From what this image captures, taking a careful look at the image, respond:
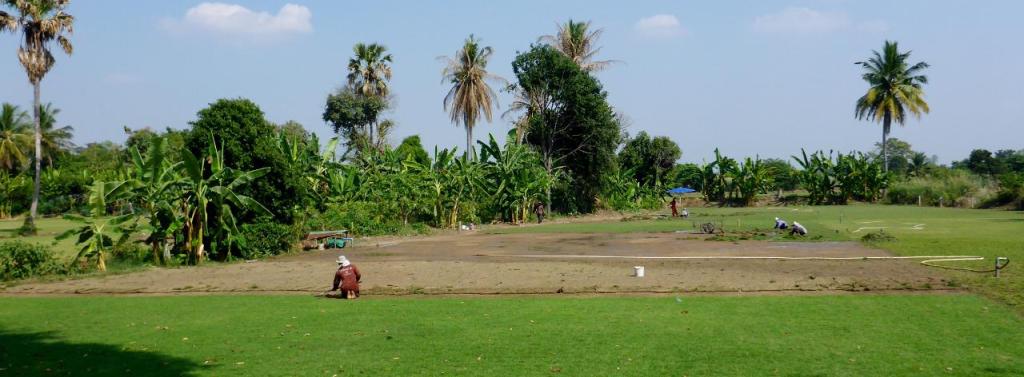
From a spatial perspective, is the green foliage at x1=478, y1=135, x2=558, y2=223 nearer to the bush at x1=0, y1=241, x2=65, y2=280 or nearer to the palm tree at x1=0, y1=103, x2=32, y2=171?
the bush at x1=0, y1=241, x2=65, y2=280

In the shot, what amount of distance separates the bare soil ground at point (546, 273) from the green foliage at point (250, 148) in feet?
6.29

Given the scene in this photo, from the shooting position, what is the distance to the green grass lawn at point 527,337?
871 centimetres

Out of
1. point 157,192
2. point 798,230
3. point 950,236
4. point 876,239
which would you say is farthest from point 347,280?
point 950,236

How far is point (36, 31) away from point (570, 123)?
2918 centimetres

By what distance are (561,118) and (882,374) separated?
40.3 meters

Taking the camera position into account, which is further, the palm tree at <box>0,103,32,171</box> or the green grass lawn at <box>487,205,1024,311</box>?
the palm tree at <box>0,103,32,171</box>

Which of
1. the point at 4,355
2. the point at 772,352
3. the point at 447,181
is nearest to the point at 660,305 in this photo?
the point at 772,352

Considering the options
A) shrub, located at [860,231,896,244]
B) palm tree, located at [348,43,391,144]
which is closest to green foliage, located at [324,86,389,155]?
palm tree, located at [348,43,391,144]

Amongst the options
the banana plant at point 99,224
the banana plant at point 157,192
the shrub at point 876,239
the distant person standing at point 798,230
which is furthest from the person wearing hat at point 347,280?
the distant person standing at point 798,230

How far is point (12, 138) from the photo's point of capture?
5878 cm

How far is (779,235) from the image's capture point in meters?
26.4

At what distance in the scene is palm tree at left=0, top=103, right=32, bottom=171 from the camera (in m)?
58.1

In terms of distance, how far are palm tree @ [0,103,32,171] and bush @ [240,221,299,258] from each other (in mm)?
47050

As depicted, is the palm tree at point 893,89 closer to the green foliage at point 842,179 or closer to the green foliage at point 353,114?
the green foliage at point 842,179
